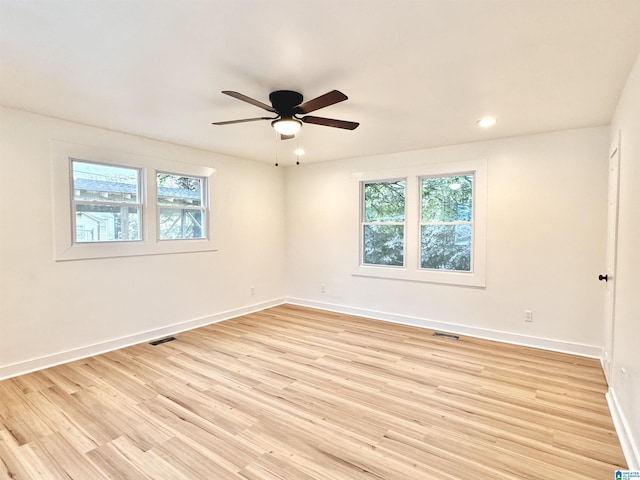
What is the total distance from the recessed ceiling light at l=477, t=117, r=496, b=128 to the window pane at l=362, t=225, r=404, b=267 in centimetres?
179

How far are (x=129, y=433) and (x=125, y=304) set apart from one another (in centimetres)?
204

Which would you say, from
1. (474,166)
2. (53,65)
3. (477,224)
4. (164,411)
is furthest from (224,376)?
(474,166)

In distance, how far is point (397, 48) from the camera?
6.73 feet

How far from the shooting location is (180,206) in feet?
14.8

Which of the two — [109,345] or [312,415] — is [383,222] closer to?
[312,415]

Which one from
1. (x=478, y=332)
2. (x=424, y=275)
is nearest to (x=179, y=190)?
(x=424, y=275)

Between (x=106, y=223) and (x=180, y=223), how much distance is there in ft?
2.98

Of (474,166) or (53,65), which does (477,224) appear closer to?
(474,166)

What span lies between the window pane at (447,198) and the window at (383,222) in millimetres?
343

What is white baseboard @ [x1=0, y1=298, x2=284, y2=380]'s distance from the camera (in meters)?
3.18

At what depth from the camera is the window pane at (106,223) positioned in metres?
3.64

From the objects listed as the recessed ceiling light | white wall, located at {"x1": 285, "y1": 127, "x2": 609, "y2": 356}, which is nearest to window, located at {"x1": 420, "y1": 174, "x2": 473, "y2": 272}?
white wall, located at {"x1": 285, "y1": 127, "x2": 609, "y2": 356}

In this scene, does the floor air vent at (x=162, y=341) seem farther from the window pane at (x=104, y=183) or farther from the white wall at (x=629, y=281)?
the white wall at (x=629, y=281)

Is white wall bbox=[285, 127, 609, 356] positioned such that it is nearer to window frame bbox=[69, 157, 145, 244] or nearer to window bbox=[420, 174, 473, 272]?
window bbox=[420, 174, 473, 272]
